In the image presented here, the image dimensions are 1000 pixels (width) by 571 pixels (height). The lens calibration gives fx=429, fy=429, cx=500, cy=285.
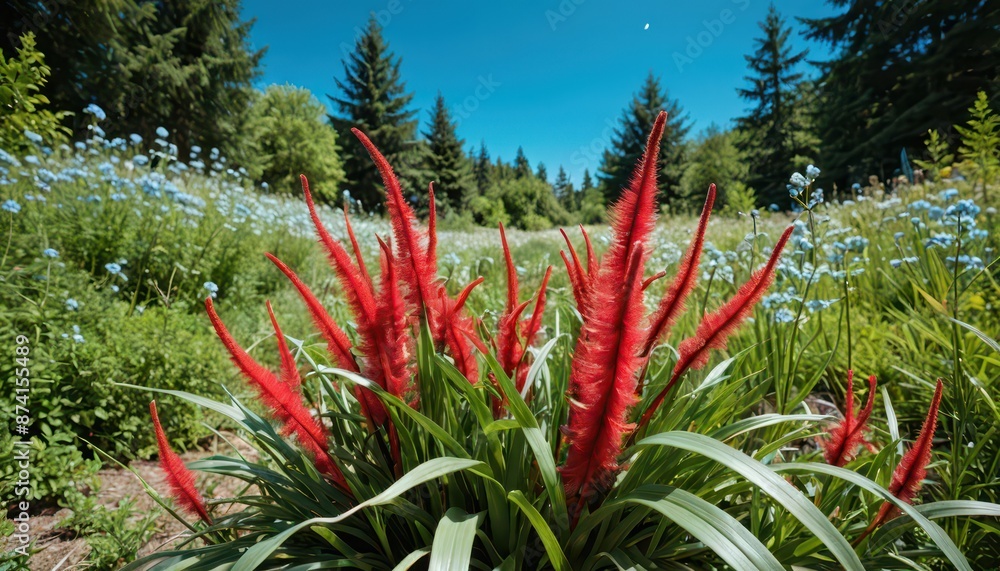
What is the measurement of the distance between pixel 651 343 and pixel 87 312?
2753 millimetres

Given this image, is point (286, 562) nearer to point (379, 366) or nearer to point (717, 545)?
point (379, 366)

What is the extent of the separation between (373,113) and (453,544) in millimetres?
39192

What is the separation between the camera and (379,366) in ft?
3.20

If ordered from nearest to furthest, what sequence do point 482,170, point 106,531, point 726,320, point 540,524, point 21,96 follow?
point 540,524
point 726,320
point 106,531
point 21,96
point 482,170

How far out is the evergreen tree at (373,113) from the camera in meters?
35.2

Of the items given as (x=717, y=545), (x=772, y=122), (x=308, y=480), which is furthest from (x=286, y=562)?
(x=772, y=122)

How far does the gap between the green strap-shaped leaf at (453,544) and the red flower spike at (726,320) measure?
1.74ft

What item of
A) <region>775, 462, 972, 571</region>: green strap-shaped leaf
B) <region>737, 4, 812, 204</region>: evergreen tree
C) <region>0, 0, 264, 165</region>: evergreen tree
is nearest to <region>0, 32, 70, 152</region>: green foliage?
<region>775, 462, 972, 571</region>: green strap-shaped leaf

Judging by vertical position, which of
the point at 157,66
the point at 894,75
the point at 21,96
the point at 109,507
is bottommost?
the point at 109,507

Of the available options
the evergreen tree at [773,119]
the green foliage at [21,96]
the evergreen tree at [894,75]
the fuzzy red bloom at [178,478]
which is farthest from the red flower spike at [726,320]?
the evergreen tree at [773,119]

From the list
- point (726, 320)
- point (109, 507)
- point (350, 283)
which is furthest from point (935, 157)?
point (109, 507)

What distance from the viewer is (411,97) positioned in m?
36.1

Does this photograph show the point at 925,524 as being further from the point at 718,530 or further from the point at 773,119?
the point at 773,119

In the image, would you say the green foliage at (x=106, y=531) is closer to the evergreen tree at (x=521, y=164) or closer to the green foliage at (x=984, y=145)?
the green foliage at (x=984, y=145)
